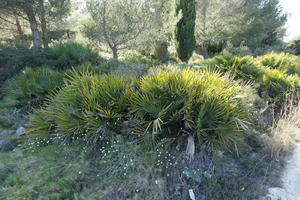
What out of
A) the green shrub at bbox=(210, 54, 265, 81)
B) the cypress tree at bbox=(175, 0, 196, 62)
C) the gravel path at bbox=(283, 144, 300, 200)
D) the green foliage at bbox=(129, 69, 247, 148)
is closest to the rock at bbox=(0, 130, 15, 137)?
the green foliage at bbox=(129, 69, 247, 148)

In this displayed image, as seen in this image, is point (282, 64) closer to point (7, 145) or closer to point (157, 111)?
point (157, 111)

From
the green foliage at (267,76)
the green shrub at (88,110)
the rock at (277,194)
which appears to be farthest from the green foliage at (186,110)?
the green foliage at (267,76)

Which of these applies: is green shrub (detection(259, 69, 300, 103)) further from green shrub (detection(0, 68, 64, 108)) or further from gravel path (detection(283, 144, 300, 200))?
green shrub (detection(0, 68, 64, 108))

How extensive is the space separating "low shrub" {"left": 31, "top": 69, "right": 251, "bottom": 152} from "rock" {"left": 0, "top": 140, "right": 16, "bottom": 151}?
649mm

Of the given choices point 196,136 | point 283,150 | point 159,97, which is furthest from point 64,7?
point 283,150

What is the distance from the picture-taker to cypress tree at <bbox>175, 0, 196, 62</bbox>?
1029 centimetres

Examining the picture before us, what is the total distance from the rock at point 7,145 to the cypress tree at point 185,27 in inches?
374

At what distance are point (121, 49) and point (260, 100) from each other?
658 centimetres

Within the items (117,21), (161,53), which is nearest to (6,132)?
(117,21)

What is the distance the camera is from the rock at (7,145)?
313 cm

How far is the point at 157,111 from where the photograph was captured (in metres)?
2.74

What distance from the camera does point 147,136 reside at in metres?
2.63

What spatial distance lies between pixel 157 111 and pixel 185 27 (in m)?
9.12

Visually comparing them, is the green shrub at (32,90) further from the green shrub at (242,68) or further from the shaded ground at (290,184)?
the green shrub at (242,68)
